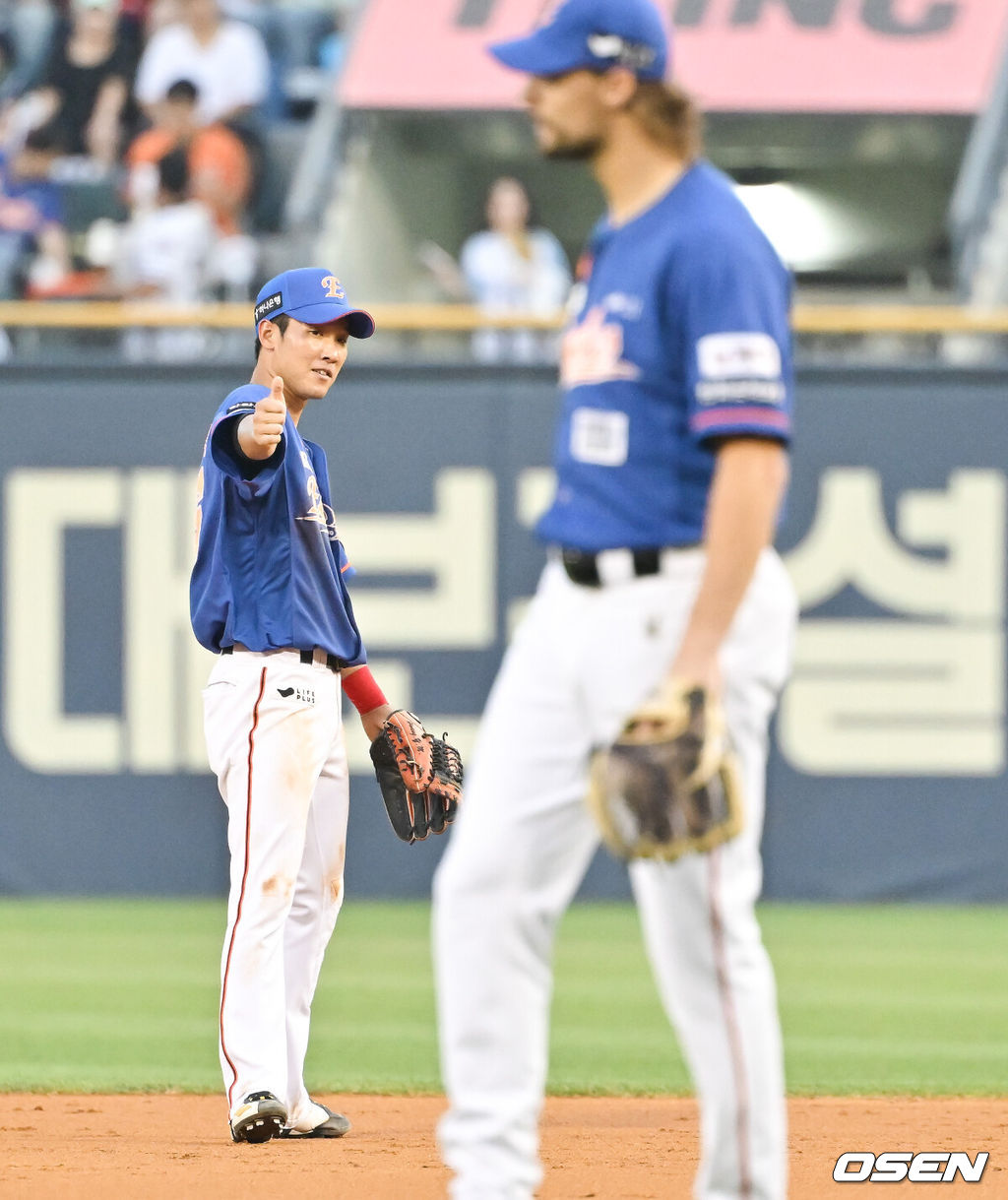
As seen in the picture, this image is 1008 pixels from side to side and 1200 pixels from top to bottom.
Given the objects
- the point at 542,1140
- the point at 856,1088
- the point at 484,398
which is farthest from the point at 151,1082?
the point at 484,398

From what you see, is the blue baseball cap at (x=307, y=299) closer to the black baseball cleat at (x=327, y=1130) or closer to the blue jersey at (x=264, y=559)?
the blue jersey at (x=264, y=559)

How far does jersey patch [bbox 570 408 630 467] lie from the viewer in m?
3.09

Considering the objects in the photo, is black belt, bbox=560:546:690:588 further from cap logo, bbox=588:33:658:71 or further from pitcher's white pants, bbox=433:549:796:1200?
cap logo, bbox=588:33:658:71

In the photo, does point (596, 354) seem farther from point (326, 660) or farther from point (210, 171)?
point (210, 171)

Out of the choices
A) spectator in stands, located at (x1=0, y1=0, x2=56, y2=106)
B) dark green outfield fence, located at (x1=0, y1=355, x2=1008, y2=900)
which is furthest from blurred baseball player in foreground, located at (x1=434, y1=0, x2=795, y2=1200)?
spectator in stands, located at (x1=0, y1=0, x2=56, y2=106)

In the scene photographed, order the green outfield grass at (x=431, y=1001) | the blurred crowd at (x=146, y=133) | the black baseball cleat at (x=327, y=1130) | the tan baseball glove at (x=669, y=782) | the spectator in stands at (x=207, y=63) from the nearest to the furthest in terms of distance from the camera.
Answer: the tan baseball glove at (x=669, y=782) < the black baseball cleat at (x=327, y=1130) < the green outfield grass at (x=431, y=1001) < the blurred crowd at (x=146, y=133) < the spectator in stands at (x=207, y=63)

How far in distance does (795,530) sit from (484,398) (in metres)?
1.51

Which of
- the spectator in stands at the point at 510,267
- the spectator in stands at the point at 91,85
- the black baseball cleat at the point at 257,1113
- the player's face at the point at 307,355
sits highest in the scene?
the spectator in stands at the point at 91,85

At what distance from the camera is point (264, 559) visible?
177 inches

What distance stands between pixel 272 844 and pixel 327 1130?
739 mm

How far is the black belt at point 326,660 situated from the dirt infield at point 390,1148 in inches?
40.6

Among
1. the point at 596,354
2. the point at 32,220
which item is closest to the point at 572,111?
the point at 596,354

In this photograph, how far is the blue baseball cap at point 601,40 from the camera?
312 cm

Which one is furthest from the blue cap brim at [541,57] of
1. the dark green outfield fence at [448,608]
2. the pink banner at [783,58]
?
the pink banner at [783,58]
